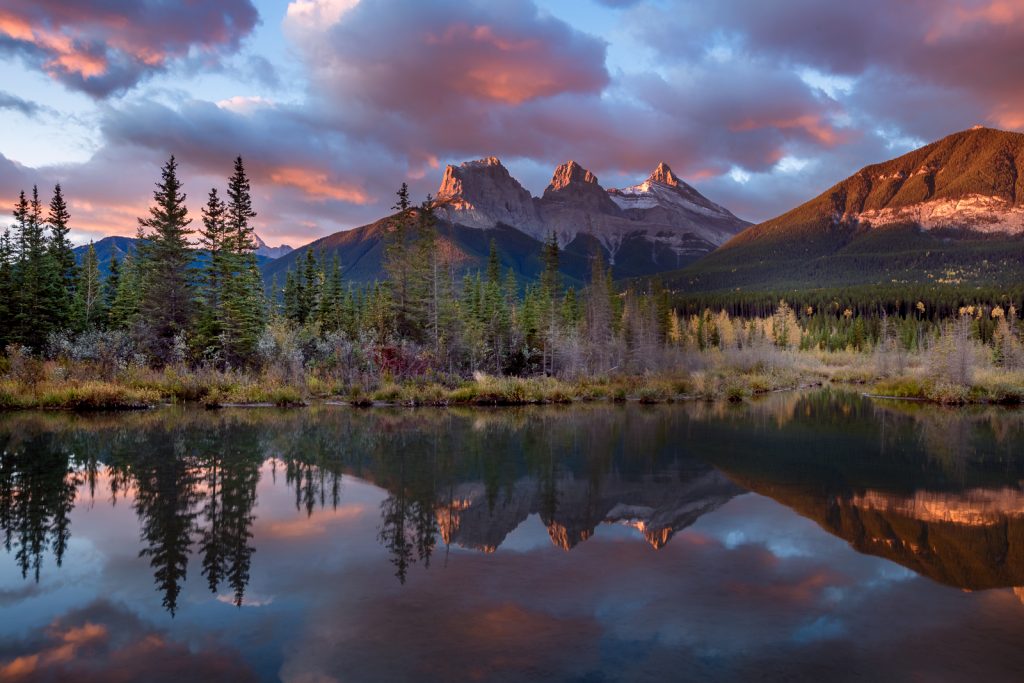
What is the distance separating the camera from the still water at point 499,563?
5.89 meters

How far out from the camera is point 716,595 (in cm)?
754

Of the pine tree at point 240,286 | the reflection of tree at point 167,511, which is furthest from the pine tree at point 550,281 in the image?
the reflection of tree at point 167,511

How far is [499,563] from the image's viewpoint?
8625 millimetres

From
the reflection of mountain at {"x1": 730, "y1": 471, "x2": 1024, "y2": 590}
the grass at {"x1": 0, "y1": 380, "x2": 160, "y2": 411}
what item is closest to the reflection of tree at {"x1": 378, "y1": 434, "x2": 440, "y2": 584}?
the reflection of mountain at {"x1": 730, "y1": 471, "x2": 1024, "y2": 590}

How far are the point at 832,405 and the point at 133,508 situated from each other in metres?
36.2

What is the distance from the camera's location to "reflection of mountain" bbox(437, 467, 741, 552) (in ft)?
32.9

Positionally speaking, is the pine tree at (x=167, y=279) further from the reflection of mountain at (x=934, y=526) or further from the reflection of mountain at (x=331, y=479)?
the reflection of mountain at (x=934, y=526)

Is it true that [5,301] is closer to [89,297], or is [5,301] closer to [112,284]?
[89,297]

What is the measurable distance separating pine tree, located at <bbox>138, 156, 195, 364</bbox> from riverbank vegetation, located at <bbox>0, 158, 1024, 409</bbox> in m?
0.11

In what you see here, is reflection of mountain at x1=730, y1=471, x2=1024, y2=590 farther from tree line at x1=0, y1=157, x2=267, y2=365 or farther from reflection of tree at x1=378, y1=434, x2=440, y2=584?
tree line at x1=0, y1=157, x2=267, y2=365

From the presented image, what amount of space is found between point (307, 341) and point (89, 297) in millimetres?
20053

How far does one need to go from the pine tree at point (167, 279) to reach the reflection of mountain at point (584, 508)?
105 ft

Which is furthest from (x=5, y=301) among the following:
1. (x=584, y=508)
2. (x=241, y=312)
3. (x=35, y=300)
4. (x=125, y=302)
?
A: (x=584, y=508)

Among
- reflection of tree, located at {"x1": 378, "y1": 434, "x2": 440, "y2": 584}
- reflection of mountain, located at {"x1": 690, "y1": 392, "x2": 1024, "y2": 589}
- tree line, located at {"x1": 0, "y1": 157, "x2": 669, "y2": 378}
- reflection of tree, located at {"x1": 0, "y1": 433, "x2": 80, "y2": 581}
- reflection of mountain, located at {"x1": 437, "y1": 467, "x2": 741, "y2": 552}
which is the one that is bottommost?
reflection of mountain, located at {"x1": 690, "y1": 392, "x2": 1024, "y2": 589}
